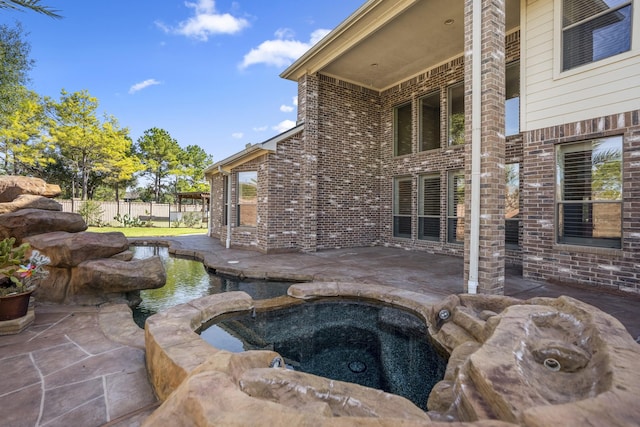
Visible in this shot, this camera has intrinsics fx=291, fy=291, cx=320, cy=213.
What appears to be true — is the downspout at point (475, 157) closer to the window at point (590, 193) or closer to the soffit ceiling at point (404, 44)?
the window at point (590, 193)

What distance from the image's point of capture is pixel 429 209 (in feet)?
27.6

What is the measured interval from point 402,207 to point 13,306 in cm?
855

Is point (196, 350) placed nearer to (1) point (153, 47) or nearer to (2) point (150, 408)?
(2) point (150, 408)

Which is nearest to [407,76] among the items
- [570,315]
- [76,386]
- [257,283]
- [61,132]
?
[257,283]

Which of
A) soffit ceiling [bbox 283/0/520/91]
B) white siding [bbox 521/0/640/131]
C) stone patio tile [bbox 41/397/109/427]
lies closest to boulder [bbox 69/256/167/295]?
stone patio tile [bbox 41/397/109/427]

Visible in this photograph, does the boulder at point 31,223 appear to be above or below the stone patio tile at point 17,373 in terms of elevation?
above

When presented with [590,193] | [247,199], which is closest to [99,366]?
[590,193]

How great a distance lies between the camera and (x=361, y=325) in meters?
Result: 3.54

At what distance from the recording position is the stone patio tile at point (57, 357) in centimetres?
219

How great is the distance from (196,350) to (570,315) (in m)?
2.91

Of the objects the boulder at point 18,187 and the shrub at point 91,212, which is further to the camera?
the shrub at point 91,212

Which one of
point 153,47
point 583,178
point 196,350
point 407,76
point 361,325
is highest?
point 153,47

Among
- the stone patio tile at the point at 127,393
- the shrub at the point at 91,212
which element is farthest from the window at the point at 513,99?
the shrub at the point at 91,212

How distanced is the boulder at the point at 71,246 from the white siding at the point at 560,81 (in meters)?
6.99
